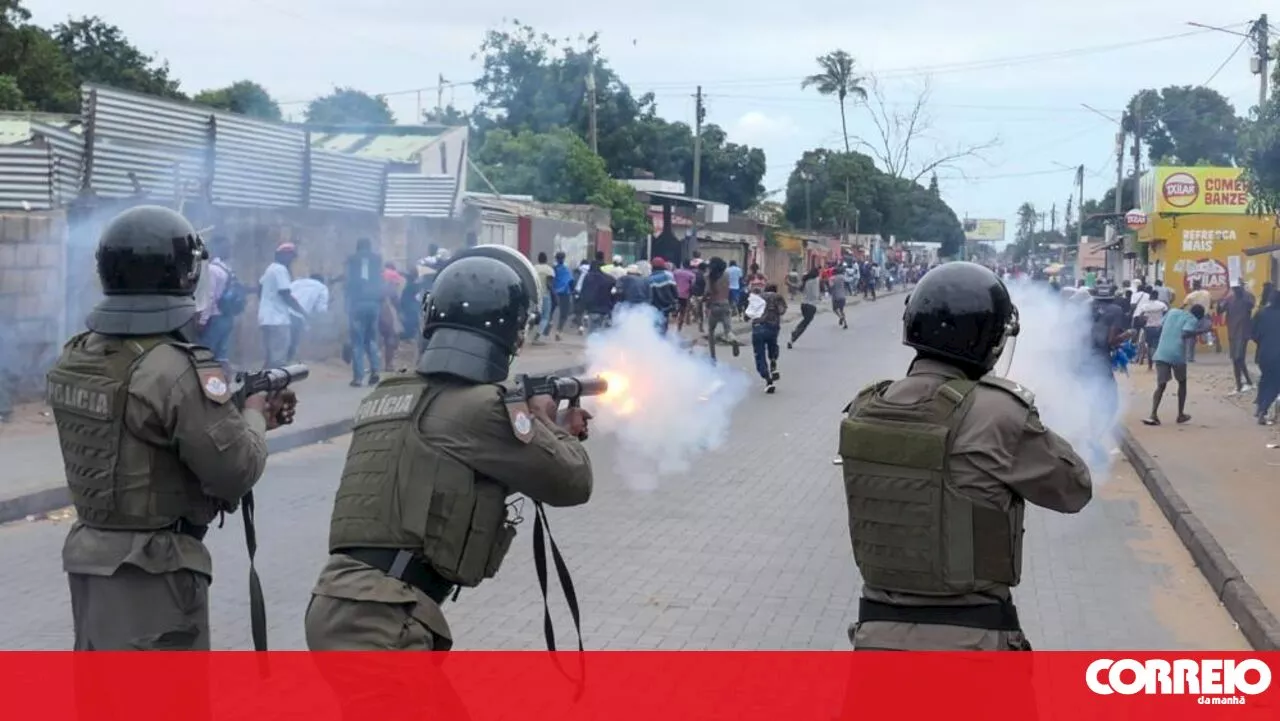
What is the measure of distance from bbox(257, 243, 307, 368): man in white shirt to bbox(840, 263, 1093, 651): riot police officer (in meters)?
13.0

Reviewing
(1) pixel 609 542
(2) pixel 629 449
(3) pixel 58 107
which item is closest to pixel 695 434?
(2) pixel 629 449

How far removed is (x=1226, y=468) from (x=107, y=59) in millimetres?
39282

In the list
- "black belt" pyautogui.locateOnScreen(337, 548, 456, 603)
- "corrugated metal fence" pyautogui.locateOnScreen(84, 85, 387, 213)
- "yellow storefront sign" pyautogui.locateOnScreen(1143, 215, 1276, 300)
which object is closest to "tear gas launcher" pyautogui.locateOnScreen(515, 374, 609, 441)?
"black belt" pyautogui.locateOnScreen(337, 548, 456, 603)

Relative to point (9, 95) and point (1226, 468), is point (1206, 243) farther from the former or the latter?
point (9, 95)

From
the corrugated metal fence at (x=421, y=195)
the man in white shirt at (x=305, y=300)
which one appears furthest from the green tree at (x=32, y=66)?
the man in white shirt at (x=305, y=300)

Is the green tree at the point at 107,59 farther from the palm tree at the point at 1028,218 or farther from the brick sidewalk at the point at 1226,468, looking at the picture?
the palm tree at the point at 1028,218

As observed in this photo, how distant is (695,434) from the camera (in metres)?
13.9

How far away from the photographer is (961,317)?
347 cm

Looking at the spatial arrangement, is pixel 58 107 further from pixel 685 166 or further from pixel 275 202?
pixel 685 166

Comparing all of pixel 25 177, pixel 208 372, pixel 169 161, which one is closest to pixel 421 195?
pixel 169 161

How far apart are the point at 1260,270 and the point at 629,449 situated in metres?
16.8

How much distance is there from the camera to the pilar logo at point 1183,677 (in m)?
6.32

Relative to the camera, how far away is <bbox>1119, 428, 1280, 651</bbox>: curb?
23.4 ft

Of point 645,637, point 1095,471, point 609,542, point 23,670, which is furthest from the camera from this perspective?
point 1095,471
